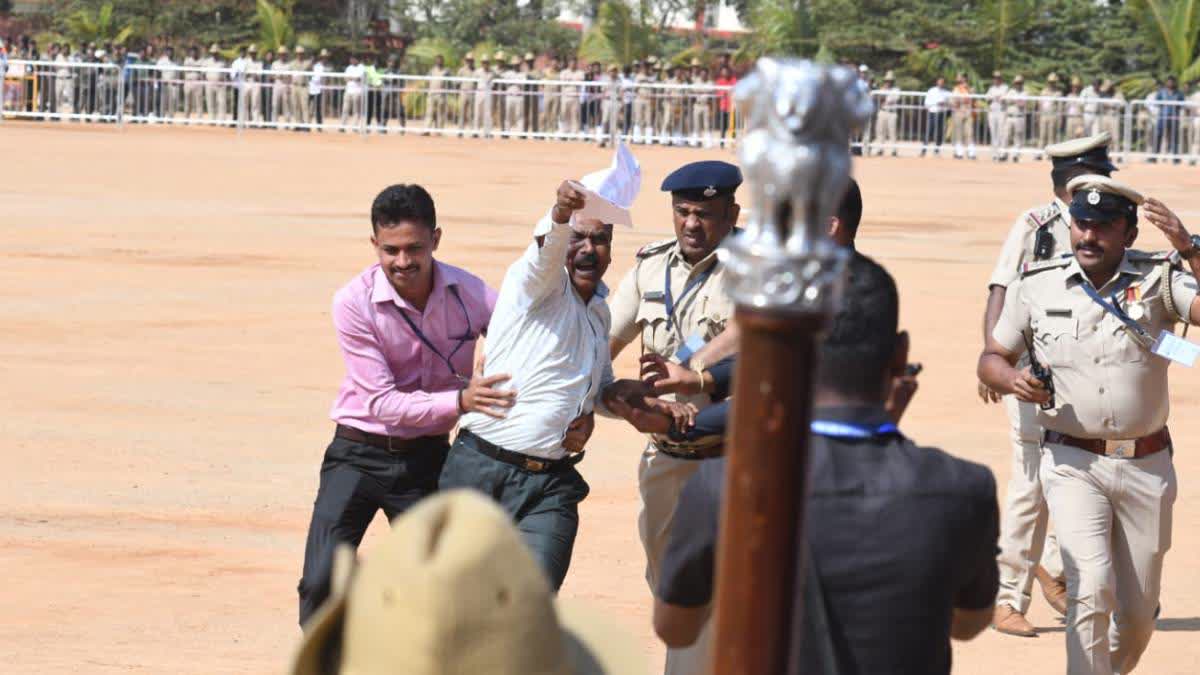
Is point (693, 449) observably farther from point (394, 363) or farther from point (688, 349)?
point (394, 363)

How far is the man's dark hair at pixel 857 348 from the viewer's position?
3.66 metres

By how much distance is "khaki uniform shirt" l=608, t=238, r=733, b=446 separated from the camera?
22.9ft

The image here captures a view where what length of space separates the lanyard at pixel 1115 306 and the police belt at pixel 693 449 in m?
1.54

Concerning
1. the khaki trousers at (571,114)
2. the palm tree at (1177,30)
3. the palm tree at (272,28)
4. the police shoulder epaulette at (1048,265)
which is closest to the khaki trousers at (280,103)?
the khaki trousers at (571,114)

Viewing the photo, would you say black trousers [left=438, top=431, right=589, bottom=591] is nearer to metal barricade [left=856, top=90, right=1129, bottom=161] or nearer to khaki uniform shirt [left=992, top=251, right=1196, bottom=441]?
khaki uniform shirt [left=992, top=251, right=1196, bottom=441]

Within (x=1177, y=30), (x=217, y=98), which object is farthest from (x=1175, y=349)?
(x=1177, y=30)

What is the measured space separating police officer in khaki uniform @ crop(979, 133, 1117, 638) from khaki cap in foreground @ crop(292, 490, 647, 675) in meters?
6.32

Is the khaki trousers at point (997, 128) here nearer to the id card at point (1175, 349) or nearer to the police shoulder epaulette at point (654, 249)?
the id card at point (1175, 349)

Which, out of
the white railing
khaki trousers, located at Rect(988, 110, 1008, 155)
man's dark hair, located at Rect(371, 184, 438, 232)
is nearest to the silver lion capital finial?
man's dark hair, located at Rect(371, 184, 438, 232)

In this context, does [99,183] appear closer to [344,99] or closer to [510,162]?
[510,162]

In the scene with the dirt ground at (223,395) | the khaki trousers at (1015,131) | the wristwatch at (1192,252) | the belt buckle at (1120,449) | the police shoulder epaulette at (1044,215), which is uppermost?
the khaki trousers at (1015,131)

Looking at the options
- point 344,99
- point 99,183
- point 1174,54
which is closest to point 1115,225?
point 99,183

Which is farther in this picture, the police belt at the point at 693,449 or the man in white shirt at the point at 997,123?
the man in white shirt at the point at 997,123

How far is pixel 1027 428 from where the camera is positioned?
8.53 m
